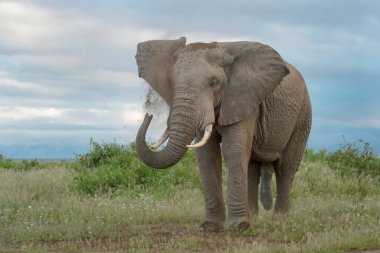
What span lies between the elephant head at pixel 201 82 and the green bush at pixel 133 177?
6.39 m

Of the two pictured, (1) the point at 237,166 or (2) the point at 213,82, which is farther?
(1) the point at 237,166

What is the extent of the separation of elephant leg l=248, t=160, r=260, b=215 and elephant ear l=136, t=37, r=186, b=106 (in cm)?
281

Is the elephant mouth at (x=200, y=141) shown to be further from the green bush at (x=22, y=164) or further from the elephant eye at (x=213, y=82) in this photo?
the green bush at (x=22, y=164)

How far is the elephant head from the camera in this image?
9.52 m

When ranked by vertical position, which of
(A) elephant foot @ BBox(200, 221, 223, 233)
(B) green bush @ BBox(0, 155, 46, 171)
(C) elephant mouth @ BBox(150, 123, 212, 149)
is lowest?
(A) elephant foot @ BBox(200, 221, 223, 233)

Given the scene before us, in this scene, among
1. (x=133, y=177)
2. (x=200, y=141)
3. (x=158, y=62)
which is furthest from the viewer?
(x=133, y=177)

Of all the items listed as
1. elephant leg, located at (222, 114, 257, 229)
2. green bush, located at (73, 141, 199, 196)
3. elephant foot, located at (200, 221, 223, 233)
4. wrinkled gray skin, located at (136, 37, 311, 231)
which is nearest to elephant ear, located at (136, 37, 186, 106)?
wrinkled gray skin, located at (136, 37, 311, 231)

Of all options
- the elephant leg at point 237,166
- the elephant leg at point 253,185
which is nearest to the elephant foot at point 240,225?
the elephant leg at point 237,166

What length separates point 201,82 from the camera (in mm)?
9758

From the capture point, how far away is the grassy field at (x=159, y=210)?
1010cm

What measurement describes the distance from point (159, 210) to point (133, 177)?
4.74 metres

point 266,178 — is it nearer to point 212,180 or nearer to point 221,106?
point 212,180

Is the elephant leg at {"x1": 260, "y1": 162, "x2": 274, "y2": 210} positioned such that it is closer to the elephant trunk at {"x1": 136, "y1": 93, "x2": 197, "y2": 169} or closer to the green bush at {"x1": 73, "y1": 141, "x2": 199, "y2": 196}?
the elephant trunk at {"x1": 136, "y1": 93, "x2": 197, "y2": 169}

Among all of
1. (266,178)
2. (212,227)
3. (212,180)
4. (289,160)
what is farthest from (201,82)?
(289,160)
